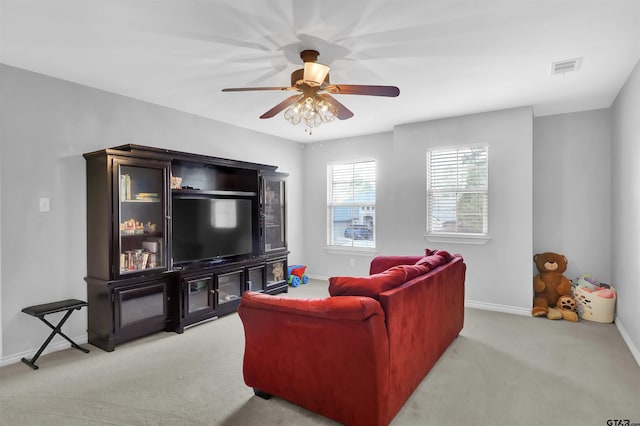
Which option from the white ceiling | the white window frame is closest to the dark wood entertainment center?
the white ceiling

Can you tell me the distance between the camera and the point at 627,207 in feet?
11.2

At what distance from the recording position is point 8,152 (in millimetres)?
3053

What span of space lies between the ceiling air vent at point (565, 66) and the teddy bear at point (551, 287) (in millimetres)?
2380

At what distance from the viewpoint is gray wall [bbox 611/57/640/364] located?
10.1 ft

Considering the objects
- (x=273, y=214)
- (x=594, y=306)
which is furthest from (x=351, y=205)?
(x=594, y=306)

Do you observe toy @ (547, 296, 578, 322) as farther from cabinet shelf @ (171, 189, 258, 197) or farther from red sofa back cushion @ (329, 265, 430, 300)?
cabinet shelf @ (171, 189, 258, 197)

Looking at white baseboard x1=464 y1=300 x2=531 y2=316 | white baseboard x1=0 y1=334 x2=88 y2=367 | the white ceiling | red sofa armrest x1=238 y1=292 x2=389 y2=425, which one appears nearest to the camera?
red sofa armrest x1=238 y1=292 x2=389 y2=425

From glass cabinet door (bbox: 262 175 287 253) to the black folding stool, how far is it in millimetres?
2372

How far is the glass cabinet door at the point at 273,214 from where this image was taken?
16.9 feet

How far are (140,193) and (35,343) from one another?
5.36 feet

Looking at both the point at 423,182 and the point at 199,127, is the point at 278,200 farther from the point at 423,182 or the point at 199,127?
the point at 423,182

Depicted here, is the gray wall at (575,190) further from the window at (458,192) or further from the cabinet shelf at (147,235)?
the cabinet shelf at (147,235)


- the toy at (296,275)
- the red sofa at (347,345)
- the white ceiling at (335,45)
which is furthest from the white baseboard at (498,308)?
the toy at (296,275)

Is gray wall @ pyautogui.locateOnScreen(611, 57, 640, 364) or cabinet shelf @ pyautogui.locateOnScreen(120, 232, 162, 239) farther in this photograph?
cabinet shelf @ pyautogui.locateOnScreen(120, 232, 162, 239)
